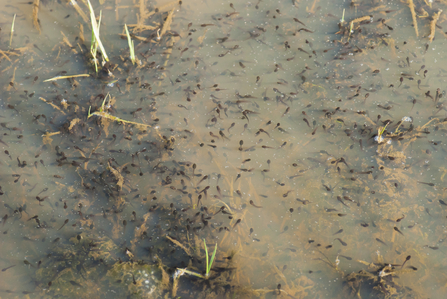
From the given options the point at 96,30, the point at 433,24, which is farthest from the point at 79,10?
the point at 433,24

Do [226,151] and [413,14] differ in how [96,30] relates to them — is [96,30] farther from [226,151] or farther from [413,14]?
[413,14]

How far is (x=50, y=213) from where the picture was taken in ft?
12.8

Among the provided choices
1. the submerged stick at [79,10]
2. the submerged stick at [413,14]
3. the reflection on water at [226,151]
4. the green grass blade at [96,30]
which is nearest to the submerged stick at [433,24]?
the reflection on water at [226,151]

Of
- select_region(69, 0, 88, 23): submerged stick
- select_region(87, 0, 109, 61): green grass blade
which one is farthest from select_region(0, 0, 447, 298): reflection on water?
select_region(87, 0, 109, 61): green grass blade

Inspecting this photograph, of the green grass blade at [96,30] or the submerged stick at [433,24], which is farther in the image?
the submerged stick at [433,24]

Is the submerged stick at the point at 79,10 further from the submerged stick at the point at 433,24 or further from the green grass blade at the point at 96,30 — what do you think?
the submerged stick at the point at 433,24

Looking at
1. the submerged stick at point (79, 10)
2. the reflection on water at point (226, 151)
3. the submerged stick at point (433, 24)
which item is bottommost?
A: the reflection on water at point (226, 151)

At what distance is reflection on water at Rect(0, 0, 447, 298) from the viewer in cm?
387

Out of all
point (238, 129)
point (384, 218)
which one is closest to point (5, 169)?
point (238, 129)

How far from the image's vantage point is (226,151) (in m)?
4.05

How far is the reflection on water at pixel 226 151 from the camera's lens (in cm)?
387

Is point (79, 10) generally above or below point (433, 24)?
above

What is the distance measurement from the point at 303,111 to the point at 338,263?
2015 millimetres

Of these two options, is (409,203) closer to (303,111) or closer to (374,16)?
(303,111)
